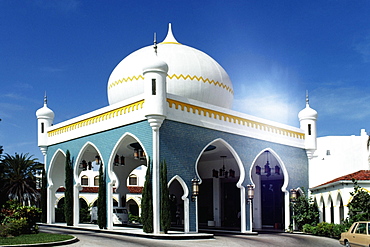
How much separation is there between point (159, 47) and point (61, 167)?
1052 centimetres

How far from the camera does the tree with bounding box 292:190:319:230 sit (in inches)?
1049

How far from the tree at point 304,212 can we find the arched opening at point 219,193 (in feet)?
16.0

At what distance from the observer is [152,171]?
2141 cm

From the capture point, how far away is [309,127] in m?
29.5

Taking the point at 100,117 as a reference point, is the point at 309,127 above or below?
below

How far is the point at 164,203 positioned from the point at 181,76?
685 cm

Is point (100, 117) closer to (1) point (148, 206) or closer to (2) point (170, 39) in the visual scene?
(1) point (148, 206)

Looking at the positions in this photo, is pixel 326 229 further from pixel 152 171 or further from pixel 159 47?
pixel 159 47

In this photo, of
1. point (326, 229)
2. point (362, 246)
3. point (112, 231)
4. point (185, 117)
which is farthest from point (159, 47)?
point (362, 246)

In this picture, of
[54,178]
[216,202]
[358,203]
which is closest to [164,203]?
[358,203]

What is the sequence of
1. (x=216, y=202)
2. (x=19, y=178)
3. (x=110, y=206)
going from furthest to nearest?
1. (x=19, y=178)
2. (x=216, y=202)
3. (x=110, y=206)

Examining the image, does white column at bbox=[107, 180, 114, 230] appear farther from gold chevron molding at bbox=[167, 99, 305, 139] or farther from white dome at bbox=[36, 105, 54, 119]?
white dome at bbox=[36, 105, 54, 119]

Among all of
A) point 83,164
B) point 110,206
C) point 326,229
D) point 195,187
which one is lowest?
point 326,229

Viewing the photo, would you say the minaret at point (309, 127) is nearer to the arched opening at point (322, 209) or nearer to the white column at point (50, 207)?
the arched opening at point (322, 209)
